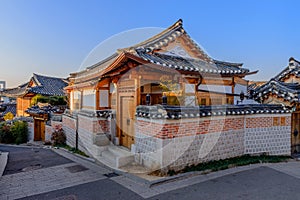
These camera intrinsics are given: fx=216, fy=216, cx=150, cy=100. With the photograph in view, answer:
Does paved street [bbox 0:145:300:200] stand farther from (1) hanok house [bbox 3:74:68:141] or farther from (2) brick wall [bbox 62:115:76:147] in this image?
(1) hanok house [bbox 3:74:68:141]

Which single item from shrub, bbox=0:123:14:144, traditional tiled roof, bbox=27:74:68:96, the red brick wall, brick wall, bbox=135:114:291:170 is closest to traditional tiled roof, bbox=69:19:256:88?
the red brick wall

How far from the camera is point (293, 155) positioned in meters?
8.66

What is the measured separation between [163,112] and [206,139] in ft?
6.19

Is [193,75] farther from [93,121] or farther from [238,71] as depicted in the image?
[93,121]

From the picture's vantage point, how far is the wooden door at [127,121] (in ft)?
26.9

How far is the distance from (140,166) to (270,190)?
363 centimetres

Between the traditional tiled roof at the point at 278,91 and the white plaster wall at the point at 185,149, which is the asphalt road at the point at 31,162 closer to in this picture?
the white plaster wall at the point at 185,149

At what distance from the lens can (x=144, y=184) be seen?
5.63 m

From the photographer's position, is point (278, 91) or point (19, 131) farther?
point (19, 131)

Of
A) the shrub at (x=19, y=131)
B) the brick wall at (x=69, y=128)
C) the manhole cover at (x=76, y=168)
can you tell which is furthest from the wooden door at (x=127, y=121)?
the shrub at (x=19, y=131)

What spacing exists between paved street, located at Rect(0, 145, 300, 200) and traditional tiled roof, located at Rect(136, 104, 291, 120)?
5.73ft

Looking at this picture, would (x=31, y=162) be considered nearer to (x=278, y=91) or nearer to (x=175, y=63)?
(x=175, y=63)

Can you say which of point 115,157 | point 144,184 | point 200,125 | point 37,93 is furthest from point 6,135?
point 200,125

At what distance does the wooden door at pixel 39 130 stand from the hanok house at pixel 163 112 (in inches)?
238
